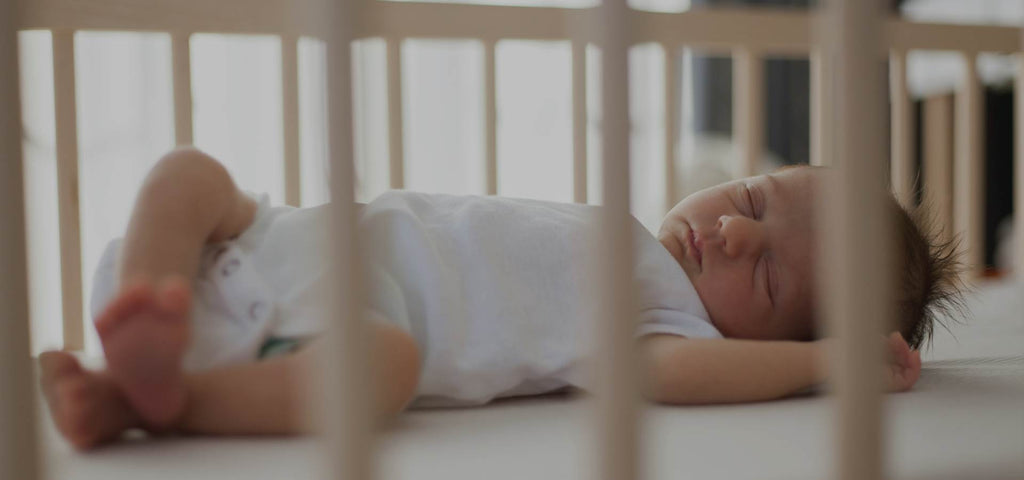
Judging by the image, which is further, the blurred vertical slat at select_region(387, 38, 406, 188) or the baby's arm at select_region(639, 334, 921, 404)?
the blurred vertical slat at select_region(387, 38, 406, 188)

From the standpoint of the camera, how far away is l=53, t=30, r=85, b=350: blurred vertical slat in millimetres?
1050

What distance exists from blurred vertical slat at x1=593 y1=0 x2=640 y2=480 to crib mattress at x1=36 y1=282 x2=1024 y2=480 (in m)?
0.02

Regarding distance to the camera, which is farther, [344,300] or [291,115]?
[291,115]

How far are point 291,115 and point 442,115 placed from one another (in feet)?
3.39

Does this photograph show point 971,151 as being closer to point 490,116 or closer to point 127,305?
point 490,116

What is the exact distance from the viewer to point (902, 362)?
73 cm

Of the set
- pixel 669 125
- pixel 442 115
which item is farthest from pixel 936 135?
pixel 669 125

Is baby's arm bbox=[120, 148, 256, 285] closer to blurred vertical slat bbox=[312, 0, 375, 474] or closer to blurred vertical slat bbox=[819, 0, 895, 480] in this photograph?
blurred vertical slat bbox=[312, 0, 375, 474]

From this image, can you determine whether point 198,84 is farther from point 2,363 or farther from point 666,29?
point 2,363

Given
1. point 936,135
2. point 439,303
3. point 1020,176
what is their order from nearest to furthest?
point 439,303 < point 1020,176 < point 936,135

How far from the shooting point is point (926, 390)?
740 millimetres

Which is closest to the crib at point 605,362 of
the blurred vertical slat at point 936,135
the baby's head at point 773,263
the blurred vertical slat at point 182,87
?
the baby's head at point 773,263

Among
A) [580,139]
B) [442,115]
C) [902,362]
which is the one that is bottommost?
[902,362]

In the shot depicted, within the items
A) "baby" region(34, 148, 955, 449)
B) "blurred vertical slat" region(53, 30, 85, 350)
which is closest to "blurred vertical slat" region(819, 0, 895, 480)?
"baby" region(34, 148, 955, 449)
